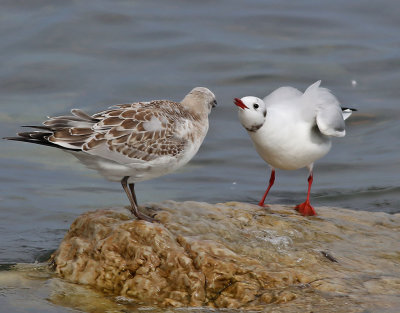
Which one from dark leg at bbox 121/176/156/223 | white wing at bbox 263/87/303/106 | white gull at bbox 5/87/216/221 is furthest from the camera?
white wing at bbox 263/87/303/106

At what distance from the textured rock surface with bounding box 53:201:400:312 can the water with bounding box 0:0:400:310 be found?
5.51 ft

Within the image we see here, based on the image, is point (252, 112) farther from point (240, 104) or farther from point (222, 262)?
point (222, 262)

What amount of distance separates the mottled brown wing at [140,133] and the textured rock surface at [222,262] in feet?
1.91

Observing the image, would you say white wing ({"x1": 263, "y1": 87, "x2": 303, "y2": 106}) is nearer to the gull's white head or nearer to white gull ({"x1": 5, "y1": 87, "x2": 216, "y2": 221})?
the gull's white head

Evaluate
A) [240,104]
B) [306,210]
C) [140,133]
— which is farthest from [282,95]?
[140,133]

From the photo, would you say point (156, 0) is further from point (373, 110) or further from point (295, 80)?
point (373, 110)

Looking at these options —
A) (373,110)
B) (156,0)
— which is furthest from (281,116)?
(156,0)

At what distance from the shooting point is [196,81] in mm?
14594

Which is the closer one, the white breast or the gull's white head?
the gull's white head

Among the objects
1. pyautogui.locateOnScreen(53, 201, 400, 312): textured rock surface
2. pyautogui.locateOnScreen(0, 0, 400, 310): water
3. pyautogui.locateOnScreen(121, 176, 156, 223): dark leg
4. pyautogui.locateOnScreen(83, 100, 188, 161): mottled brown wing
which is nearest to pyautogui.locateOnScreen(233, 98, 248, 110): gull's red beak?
pyautogui.locateOnScreen(83, 100, 188, 161): mottled brown wing

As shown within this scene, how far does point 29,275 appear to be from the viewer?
6.74 meters

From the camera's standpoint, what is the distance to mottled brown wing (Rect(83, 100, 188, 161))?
21.1 ft

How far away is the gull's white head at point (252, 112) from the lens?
7387 mm

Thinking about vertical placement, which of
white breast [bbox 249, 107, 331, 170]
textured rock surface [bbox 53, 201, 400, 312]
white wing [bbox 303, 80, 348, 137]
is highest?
white wing [bbox 303, 80, 348, 137]
